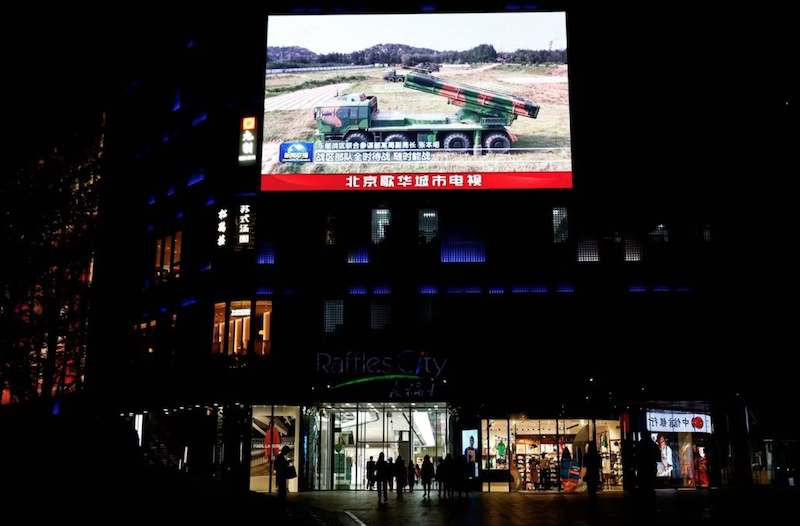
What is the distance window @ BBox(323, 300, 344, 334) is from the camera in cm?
3866

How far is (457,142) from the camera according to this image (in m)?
38.6

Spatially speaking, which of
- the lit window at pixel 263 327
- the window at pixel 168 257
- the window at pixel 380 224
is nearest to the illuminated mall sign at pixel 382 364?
the lit window at pixel 263 327

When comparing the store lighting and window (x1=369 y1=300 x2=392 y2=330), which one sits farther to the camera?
window (x1=369 y1=300 x2=392 y2=330)

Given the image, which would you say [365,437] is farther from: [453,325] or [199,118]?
[199,118]

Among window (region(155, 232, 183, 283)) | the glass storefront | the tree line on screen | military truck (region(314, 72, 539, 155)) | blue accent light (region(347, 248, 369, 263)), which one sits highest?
A: the tree line on screen

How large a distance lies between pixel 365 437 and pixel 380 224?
10263 mm

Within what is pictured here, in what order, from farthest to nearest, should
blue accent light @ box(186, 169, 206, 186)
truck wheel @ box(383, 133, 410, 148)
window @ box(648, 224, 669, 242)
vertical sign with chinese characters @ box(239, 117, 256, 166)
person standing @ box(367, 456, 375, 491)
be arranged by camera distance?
1. blue accent light @ box(186, 169, 206, 186)
2. vertical sign with chinese characters @ box(239, 117, 256, 166)
3. window @ box(648, 224, 669, 242)
4. truck wheel @ box(383, 133, 410, 148)
5. person standing @ box(367, 456, 375, 491)

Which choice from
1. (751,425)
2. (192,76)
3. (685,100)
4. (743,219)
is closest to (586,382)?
(751,425)

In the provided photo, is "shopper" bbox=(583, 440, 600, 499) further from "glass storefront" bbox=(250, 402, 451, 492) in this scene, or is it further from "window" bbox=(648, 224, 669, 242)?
"window" bbox=(648, 224, 669, 242)

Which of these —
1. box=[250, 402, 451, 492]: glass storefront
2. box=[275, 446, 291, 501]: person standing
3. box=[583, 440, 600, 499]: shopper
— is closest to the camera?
box=[275, 446, 291, 501]: person standing

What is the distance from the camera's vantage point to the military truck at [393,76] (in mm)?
40312

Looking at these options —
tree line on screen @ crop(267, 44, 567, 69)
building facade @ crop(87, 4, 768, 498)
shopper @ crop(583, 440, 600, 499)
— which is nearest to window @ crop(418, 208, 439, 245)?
building facade @ crop(87, 4, 768, 498)

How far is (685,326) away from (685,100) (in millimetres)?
11558

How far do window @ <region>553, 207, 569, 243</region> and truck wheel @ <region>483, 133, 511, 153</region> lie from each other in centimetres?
393
